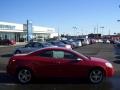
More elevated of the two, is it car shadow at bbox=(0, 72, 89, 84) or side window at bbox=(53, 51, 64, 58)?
side window at bbox=(53, 51, 64, 58)

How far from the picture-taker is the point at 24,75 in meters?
12.5

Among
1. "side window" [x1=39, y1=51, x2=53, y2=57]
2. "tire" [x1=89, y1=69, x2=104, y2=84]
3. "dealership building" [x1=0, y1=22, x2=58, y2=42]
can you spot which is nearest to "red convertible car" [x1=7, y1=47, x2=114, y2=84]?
"tire" [x1=89, y1=69, x2=104, y2=84]

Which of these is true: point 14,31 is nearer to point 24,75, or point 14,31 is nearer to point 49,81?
point 49,81

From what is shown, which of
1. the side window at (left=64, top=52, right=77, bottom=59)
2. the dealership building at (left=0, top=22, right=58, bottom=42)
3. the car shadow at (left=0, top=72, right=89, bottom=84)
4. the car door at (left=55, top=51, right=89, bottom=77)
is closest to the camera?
the car door at (left=55, top=51, right=89, bottom=77)

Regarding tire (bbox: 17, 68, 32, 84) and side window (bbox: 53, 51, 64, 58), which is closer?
tire (bbox: 17, 68, 32, 84)

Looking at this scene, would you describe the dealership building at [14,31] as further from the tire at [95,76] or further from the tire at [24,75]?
the tire at [95,76]

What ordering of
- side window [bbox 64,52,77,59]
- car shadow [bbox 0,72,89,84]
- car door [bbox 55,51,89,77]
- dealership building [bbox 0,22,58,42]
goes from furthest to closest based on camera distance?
dealership building [bbox 0,22,58,42], car shadow [bbox 0,72,89,84], side window [bbox 64,52,77,59], car door [bbox 55,51,89,77]

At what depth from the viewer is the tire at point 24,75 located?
41.0 ft

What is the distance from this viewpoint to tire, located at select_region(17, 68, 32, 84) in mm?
12508

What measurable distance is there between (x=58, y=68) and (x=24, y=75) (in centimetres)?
131

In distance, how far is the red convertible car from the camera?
12.5 m

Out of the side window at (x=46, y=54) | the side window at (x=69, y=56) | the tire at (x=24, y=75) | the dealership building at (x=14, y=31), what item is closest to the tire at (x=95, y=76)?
the side window at (x=69, y=56)

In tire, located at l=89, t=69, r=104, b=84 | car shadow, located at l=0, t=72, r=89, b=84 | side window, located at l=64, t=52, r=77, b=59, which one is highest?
side window, located at l=64, t=52, r=77, b=59

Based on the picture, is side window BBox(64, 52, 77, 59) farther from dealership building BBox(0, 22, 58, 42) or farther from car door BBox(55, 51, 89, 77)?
dealership building BBox(0, 22, 58, 42)
